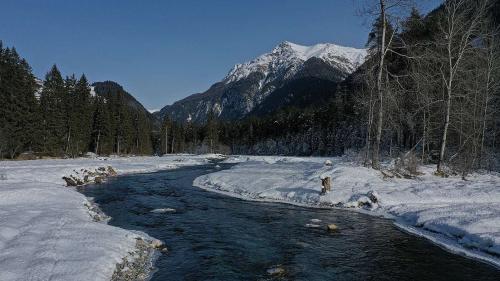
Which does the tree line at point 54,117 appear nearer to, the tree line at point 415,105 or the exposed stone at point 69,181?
the exposed stone at point 69,181

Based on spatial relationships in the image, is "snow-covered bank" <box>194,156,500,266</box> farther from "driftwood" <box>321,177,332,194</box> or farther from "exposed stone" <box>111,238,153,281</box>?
"exposed stone" <box>111,238,153,281</box>

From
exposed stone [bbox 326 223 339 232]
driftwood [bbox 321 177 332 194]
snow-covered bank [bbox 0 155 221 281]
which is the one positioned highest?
driftwood [bbox 321 177 332 194]

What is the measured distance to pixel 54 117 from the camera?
222ft

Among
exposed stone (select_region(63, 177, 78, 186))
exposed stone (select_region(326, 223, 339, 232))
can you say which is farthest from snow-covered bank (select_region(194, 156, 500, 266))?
exposed stone (select_region(63, 177, 78, 186))

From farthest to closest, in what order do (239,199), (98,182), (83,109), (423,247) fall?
(83,109) → (98,182) → (239,199) → (423,247)

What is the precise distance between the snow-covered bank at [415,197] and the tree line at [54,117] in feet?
132

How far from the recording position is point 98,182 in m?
36.3

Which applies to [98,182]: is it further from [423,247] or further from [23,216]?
[423,247]

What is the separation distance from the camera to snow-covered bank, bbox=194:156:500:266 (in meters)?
14.6

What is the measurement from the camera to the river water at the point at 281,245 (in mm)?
11930

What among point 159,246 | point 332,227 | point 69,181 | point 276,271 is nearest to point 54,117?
point 69,181

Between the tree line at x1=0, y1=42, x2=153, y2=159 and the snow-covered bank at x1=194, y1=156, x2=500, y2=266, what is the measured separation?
40.1 m

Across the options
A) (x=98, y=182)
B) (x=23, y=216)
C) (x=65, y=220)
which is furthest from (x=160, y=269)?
(x=98, y=182)

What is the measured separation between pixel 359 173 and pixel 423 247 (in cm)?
1152
